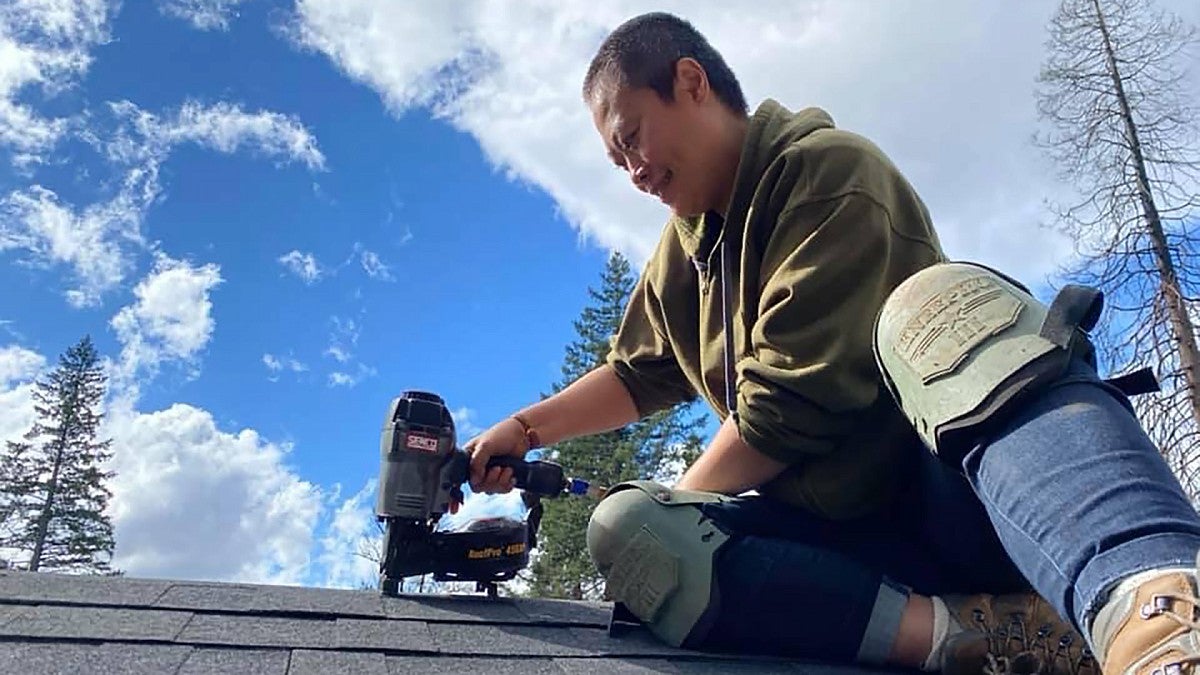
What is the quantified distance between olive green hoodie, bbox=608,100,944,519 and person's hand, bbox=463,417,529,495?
1.85 feet

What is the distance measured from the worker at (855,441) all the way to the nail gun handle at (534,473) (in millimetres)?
23

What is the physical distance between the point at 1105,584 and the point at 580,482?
1.39 m

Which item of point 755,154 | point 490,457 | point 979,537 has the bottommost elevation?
point 979,537

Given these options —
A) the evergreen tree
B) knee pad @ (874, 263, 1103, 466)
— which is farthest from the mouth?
the evergreen tree

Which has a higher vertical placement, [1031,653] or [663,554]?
[663,554]

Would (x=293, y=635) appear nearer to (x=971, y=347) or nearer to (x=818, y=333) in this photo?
(x=818, y=333)

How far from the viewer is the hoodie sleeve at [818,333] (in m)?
1.50

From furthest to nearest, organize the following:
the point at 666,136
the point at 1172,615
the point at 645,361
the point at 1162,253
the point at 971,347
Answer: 1. the point at 1162,253
2. the point at 645,361
3. the point at 666,136
4. the point at 971,347
5. the point at 1172,615

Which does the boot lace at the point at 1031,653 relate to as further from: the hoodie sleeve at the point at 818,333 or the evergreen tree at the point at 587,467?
the evergreen tree at the point at 587,467

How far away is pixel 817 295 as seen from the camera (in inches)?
61.3

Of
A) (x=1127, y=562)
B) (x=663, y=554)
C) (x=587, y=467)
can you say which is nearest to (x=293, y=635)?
(x=663, y=554)

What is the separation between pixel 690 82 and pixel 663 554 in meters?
0.94

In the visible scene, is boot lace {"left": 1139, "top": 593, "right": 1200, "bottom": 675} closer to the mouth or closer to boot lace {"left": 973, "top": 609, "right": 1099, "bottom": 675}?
boot lace {"left": 973, "top": 609, "right": 1099, "bottom": 675}

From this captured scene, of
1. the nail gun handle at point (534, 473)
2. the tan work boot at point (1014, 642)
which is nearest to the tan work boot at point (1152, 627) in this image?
the tan work boot at point (1014, 642)
